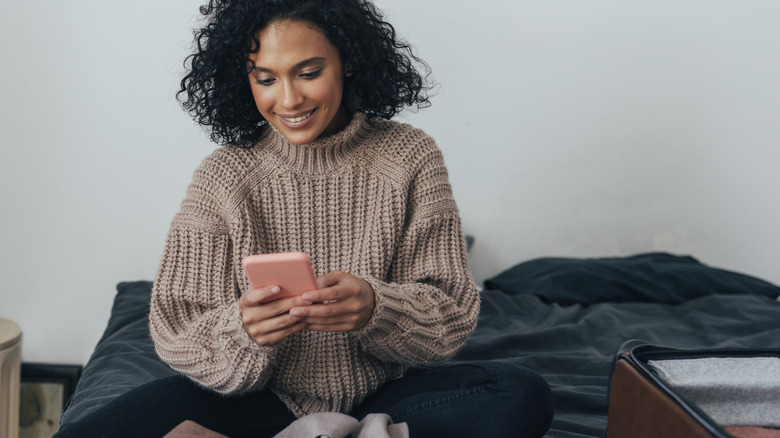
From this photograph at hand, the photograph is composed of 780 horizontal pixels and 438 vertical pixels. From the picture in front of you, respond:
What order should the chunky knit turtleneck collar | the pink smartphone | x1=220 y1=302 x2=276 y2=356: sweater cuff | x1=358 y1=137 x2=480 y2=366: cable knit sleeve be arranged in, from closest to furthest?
the pink smartphone, x1=220 y1=302 x2=276 y2=356: sweater cuff, x1=358 y1=137 x2=480 y2=366: cable knit sleeve, the chunky knit turtleneck collar

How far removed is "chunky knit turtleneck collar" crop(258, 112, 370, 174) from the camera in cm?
118

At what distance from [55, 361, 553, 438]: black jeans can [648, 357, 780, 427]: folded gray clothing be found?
185 mm

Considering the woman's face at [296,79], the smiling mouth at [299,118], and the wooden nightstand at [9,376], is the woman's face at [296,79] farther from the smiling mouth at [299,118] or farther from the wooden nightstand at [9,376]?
the wooden nightstand at [9,376]

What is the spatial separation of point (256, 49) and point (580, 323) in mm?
1102

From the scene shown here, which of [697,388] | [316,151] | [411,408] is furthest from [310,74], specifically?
[697,388]

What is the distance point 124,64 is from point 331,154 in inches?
42.6

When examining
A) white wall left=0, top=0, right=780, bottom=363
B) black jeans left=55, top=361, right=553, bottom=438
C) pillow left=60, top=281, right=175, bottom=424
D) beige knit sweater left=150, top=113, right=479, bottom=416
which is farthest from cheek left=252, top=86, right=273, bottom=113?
white wall left=0, top=0, right=780, bottom=363

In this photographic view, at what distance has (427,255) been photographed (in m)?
1.20

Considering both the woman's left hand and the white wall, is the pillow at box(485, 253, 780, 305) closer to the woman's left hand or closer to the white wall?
the white wall

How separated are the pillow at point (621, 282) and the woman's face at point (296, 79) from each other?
1.11 metres

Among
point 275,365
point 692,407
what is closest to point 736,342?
point 692,407

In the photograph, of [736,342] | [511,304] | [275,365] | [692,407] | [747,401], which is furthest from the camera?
[511,304]

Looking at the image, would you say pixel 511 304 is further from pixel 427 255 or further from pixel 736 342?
pixel 427 255

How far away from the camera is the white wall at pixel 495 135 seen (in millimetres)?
2020
